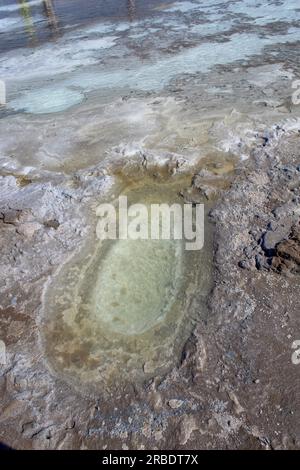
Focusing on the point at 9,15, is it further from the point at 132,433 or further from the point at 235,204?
the point at 132,433

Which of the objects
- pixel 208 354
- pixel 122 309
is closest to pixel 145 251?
pixel 122 309

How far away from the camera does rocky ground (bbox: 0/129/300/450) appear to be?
2.81 metres

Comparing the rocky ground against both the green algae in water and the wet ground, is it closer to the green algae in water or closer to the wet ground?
the wet ground

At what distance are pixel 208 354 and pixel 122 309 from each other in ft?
3.06

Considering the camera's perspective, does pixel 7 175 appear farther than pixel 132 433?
Yes

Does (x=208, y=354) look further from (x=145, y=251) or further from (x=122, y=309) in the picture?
(x=145, y=251)

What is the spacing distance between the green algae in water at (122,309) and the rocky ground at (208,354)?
0.39 ft

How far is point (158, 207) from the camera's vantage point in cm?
476

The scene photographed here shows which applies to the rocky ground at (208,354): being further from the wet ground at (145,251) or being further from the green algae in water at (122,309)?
the green algae in water at (122,309)

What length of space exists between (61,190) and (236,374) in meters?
3.18

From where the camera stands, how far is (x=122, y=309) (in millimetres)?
3691

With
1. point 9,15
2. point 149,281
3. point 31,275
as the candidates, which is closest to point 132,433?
point 149,281

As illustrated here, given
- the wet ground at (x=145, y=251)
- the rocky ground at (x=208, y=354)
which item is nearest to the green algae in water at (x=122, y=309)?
the wet ground at (x=145, y=251)

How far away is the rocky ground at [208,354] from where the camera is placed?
2.81 metres
